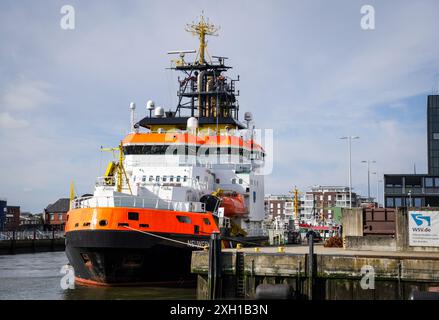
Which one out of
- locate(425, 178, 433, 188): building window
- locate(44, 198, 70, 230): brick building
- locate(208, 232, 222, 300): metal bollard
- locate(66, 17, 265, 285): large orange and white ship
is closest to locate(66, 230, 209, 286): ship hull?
locate(66, 17, 265, 285): large orange and white ship

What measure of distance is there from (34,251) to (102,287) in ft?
109

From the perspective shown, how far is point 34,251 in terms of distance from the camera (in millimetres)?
53312

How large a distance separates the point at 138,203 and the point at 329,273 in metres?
9.12

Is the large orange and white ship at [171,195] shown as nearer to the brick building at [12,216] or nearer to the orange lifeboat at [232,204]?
the orange lifeboat at [232,204]

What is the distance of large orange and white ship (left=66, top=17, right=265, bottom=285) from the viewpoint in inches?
902

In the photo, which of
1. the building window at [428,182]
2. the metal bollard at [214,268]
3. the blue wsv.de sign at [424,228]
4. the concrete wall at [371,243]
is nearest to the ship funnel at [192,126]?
the concrete wall at [371,243]

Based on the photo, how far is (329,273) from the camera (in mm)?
18797

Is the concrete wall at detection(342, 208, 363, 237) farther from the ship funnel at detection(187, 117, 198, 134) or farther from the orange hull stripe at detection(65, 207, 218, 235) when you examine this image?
the ship funnel at detection(187, 117, 198, 134)

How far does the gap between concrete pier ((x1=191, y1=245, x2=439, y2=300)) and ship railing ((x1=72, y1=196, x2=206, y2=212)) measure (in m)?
4.38

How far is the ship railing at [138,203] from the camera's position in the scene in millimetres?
23450
